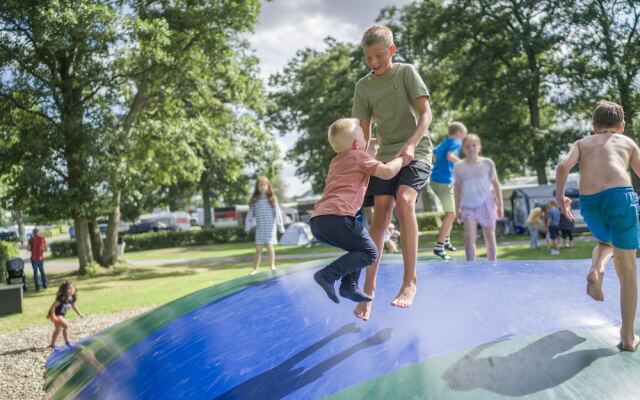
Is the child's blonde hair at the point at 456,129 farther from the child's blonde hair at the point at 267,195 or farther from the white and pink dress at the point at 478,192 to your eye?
the child's blonde hair at the point at 267,195

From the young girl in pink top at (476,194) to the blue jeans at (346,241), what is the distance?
409 cm

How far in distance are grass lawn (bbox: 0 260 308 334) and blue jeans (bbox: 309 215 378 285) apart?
17.1 feet

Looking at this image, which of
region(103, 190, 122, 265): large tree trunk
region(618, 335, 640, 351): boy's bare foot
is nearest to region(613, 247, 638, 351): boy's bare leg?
region(618, 335, 640, 351): boy's bare foot

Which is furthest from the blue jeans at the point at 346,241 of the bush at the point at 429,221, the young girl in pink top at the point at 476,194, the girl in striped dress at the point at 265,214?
the bush at the point at 429,221

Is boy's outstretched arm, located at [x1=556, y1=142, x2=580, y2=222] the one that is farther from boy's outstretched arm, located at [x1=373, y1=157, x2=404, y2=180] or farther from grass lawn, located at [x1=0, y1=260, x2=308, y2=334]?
grass lawn, located at [x1=0, y1=260, x2=308, y2=334]

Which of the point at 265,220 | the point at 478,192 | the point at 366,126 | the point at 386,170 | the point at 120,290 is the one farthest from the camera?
the point at 120,290

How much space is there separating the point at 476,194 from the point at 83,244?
1658 cm

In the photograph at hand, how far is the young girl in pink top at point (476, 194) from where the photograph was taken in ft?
24.3

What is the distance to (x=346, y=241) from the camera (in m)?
3.64

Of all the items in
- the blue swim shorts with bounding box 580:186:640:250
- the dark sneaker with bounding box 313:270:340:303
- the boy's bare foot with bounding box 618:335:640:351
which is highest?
the blue swim shorts with bounding box 580:186:640:250

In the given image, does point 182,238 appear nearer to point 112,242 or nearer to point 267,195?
point 112,242

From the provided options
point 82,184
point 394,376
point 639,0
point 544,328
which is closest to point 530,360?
point 544,328

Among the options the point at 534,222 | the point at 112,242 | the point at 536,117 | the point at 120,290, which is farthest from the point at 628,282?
the point at 536,117

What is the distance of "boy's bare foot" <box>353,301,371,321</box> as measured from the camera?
12.7 ft
